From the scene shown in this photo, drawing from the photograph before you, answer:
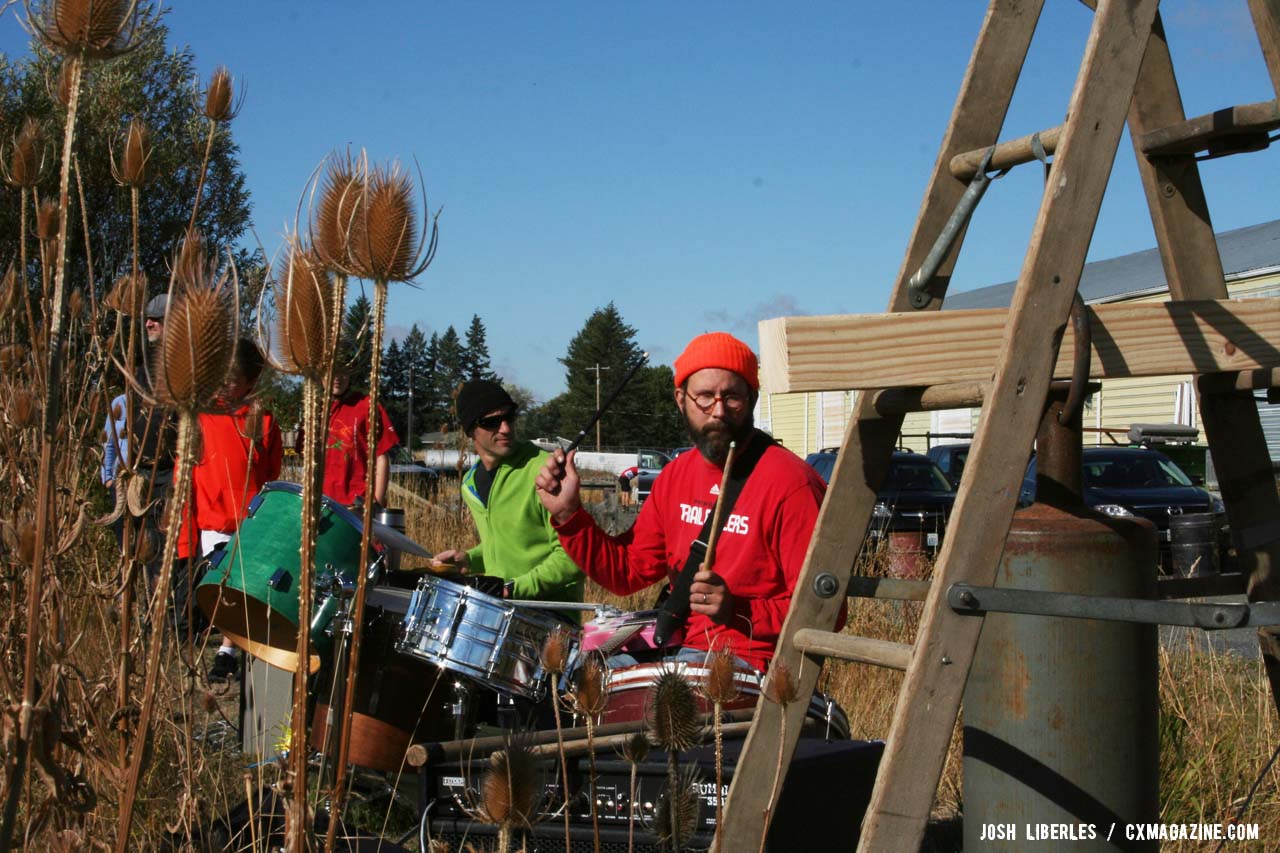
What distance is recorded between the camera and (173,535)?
126 cm

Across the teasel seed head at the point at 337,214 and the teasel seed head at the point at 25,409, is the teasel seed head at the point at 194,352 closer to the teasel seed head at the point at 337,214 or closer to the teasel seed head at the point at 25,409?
the teasel seed head at the point at 337,214

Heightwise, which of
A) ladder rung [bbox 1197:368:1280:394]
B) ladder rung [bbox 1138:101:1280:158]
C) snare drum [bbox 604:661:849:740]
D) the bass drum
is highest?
ladder rung [bbox 1138:101:1280:158]

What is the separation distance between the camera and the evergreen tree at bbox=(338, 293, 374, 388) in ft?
5.02

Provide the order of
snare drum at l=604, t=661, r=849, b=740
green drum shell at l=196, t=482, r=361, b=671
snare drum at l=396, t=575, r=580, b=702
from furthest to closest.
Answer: snare drum at l=396, t=575, r=580, b=702 < green drum shell at l=196, t=482, r=361, b=671 < snare drum at l=604, t=661, r=849, b=740

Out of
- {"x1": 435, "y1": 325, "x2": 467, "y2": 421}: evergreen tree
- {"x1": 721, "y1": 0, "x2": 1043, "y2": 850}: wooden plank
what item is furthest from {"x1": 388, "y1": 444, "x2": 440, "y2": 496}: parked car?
{"x1": 435, "y1": 325, "x2": 467, "y2": 421}: evergreen tree

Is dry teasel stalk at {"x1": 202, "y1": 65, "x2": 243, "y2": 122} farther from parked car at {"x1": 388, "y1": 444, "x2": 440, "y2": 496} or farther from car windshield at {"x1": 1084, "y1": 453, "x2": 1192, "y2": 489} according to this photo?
car windshield at {"x1": 1084, "y1": 453, "x2": 1192, "y2": 489}

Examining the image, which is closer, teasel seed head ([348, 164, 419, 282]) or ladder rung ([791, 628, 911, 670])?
teasel seed head ([348, 164, 419, 282])

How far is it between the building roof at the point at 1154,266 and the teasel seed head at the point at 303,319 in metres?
19.5

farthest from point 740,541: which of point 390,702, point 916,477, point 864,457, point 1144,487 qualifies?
point 1144,487

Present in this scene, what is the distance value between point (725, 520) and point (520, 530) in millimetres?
2027

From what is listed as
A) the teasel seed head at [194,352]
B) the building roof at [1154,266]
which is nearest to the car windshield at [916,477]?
the building roof at [1154,266]

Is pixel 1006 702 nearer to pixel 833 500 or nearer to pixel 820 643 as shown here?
pixel 820 643

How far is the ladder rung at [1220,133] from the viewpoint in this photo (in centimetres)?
207

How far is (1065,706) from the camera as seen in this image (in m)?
1.89
